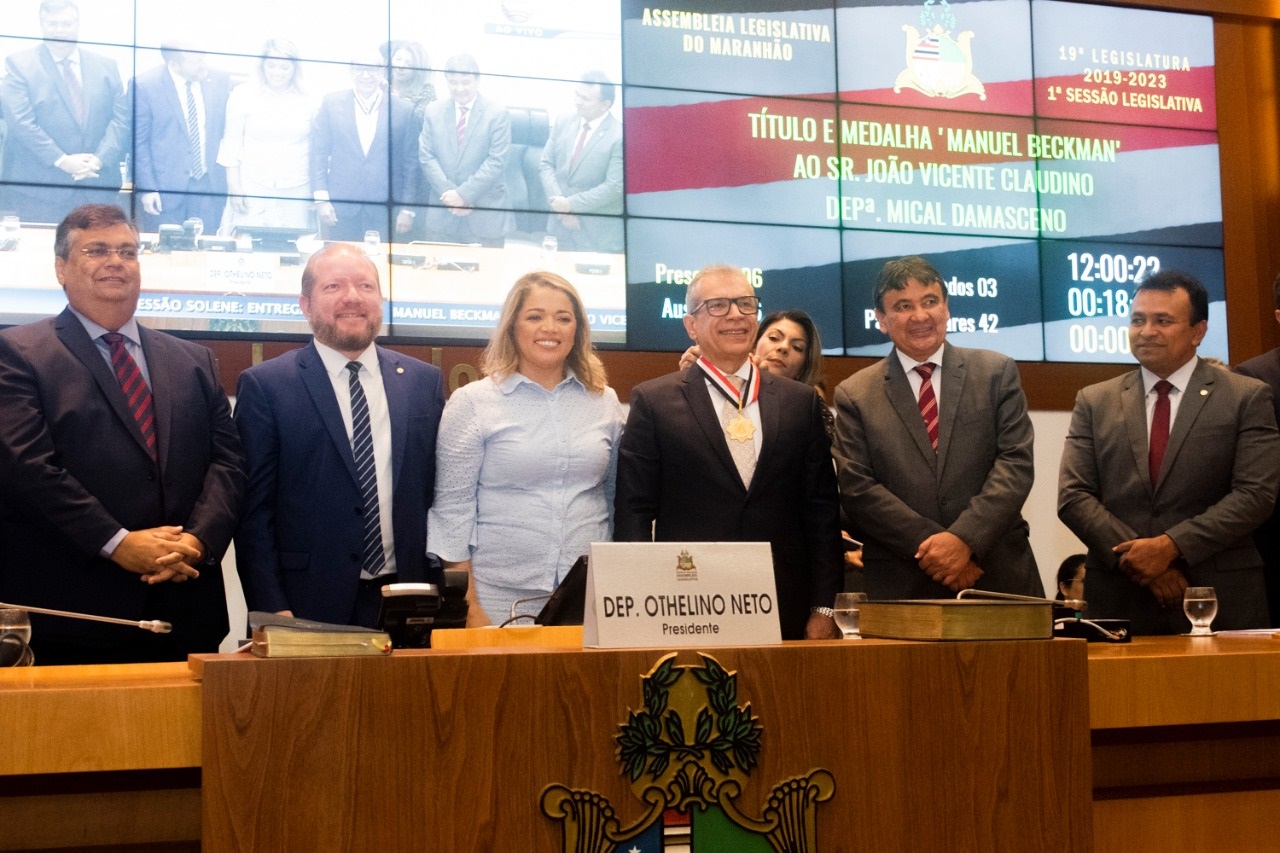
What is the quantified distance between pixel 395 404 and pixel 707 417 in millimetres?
761

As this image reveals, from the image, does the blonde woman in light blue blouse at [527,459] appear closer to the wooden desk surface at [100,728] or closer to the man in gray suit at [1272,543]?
the wooden desk surface at [100,728]

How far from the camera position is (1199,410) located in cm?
352

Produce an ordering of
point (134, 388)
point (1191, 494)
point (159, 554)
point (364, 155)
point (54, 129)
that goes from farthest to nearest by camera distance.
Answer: point (364, 155) < point (54, 129) < point (1191, 494) < point (134, 388) < point (159, 554)

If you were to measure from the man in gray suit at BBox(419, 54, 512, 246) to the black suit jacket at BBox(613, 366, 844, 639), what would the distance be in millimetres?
1968

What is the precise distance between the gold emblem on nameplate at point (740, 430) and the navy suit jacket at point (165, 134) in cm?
240

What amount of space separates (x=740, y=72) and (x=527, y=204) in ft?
3.56

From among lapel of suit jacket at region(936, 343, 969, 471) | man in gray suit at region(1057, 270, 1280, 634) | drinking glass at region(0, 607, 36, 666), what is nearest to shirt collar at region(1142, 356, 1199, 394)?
man in gray suit at region(1057, 270, 1280, 634)

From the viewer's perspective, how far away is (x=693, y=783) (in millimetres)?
1478

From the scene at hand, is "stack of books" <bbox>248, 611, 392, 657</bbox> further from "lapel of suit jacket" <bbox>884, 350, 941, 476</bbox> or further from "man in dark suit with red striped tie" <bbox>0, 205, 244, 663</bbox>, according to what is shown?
"lapel of suit jacket" <bbox>884, 350, 941, 476</bbox>

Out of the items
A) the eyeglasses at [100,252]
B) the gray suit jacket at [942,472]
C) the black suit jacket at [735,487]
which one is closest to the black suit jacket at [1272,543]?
the gray suit jacket at [942,472]

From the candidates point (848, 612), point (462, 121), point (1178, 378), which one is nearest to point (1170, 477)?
point (1178, 378)

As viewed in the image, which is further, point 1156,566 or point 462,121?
point 462,121

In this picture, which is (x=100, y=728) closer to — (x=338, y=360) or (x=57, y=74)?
(x=338, y=360)

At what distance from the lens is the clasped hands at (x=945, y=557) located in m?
3.15
